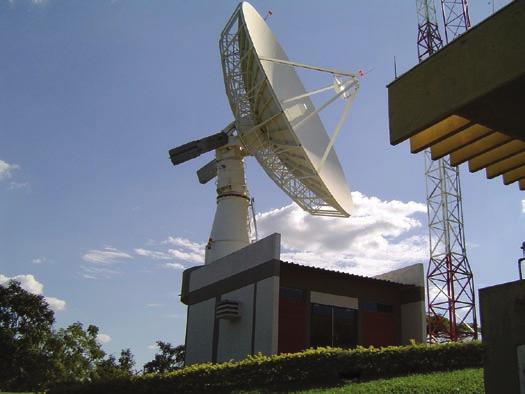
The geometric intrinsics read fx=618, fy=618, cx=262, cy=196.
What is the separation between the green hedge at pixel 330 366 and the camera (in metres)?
19.3

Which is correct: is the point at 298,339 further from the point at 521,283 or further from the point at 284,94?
the point at 521,283

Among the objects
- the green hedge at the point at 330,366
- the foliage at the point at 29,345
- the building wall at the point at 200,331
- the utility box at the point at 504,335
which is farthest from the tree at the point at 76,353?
the utility box at the point at 504,335

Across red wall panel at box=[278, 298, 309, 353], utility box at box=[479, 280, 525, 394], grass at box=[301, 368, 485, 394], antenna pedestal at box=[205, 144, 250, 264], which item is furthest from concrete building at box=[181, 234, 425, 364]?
utility box at box=[479, 280, 525, 394]

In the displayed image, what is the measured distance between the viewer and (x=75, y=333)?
164ft

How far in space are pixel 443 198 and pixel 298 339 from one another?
29.8 metres

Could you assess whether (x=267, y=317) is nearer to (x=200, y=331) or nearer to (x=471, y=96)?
(x=200, y=331)

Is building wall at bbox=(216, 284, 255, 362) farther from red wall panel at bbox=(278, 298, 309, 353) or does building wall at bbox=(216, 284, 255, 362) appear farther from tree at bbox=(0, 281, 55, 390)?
tree at bbox=(0, 281, 55, 390)

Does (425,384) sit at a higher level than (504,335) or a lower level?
lower

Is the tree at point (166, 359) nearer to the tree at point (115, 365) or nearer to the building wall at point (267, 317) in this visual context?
the tree at point (115, 365)

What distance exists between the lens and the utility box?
31.0ft

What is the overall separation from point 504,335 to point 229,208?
23.5 m

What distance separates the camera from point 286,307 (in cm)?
2583

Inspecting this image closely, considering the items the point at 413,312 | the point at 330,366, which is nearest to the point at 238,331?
the point at 330,366

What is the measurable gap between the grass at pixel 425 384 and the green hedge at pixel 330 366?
3.47 ft
